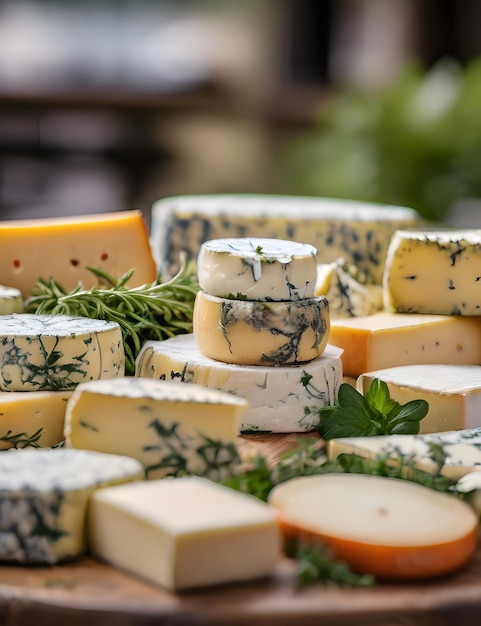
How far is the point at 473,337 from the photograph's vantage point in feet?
7.45

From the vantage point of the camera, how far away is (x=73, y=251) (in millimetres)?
2316

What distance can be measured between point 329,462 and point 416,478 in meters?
0.13

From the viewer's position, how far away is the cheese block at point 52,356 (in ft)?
5.66

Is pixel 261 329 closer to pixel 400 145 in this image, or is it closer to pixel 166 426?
pixel 166 426

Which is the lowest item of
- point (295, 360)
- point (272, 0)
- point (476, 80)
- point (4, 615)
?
point (4, 615)

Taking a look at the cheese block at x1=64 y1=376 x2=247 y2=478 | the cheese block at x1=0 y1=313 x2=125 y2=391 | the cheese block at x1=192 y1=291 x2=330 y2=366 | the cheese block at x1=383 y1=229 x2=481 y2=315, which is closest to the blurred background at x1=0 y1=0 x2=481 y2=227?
the cheese block at x1=383 y1=229 x2=481 y2=315

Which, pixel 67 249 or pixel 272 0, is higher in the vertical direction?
pixel 272 0

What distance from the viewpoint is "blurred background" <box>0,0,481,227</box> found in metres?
4.66

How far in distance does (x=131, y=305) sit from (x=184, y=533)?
3.10ft

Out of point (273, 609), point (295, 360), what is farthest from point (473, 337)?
point (273, 609)

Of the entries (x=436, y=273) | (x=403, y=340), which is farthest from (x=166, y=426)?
(x=436, y=273)

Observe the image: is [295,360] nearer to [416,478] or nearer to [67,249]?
[416,478]

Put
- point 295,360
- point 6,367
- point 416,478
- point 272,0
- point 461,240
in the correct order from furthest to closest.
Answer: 1. point 272,0
2. point 461,240
3. point 295,360
4. point 6,367
5. point 416,478

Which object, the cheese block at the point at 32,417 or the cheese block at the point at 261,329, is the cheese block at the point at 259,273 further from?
the cheese block at the point at 32,417
